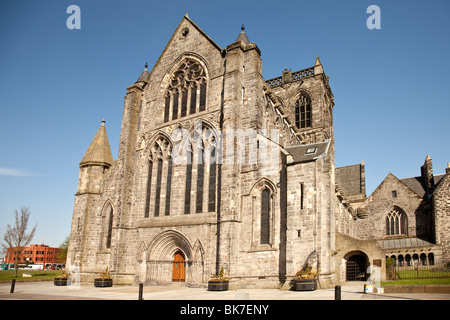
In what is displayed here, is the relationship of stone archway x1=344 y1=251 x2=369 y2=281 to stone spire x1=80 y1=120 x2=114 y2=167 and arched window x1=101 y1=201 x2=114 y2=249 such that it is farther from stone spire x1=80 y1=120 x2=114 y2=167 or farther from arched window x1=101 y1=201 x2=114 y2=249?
stone spire x1=80 y1=120 x2=114 y2=167

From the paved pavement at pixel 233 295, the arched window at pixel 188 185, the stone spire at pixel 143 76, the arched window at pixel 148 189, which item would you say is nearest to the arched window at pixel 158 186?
the arched window at pixel 148 189

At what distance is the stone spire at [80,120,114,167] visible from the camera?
3128cm

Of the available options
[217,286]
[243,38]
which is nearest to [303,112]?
[243,38]

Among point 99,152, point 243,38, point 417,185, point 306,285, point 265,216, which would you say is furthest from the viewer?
point 417,185

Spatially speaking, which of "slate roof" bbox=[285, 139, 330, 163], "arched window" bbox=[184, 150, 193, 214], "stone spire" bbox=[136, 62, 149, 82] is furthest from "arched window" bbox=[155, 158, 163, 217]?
"slate roof" bbox=[285, 139, 330, 163]

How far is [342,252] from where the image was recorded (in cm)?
2292

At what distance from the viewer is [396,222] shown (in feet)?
117

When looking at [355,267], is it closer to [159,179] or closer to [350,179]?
[159,179]

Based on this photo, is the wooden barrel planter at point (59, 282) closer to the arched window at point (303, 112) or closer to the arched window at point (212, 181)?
the arched window at point (212, 181)

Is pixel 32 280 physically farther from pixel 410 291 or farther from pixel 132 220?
pixel 410 291

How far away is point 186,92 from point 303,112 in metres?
20.8

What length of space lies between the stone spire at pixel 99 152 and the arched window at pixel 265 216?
606 inches

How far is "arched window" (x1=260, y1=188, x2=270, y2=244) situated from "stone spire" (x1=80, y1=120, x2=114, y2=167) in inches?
606
